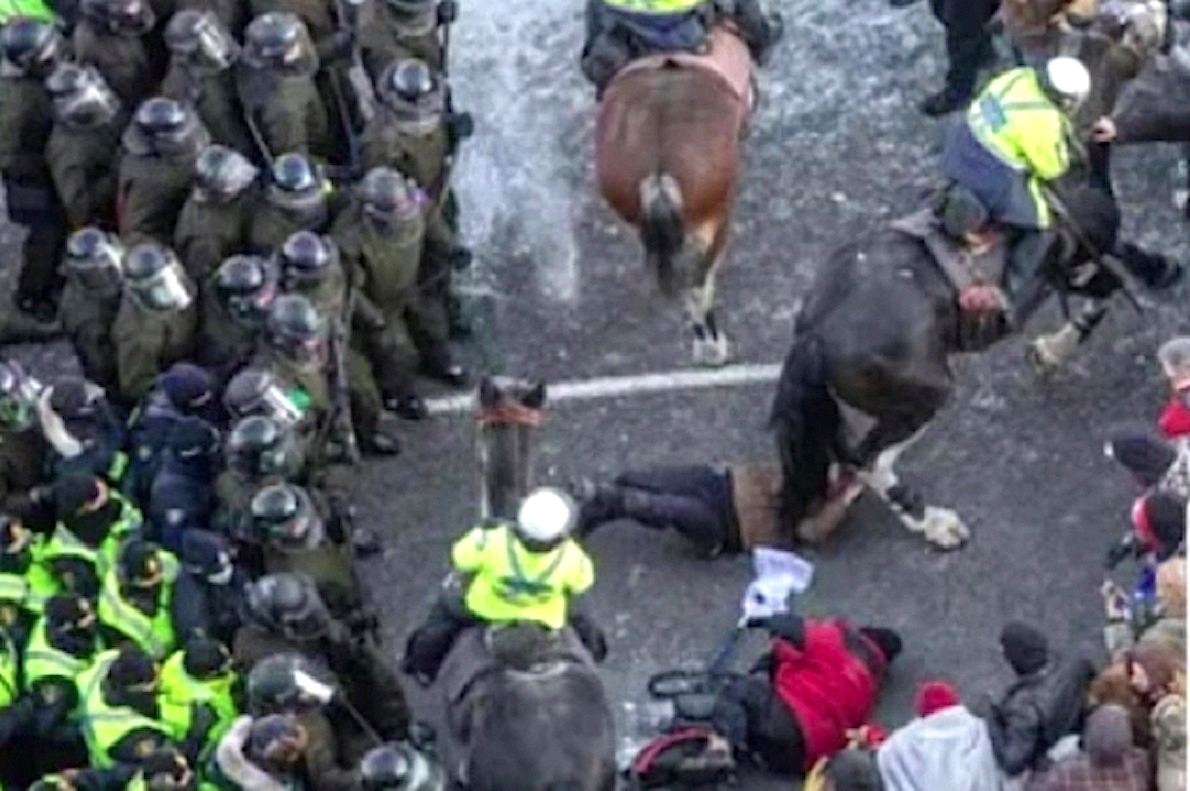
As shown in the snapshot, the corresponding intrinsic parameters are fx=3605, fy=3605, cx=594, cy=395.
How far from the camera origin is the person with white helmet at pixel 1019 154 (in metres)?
13.3

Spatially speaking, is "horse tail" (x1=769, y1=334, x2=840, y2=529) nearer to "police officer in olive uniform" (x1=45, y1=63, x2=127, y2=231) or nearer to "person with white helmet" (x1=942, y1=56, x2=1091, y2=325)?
"person with white helmet" (x1=942, y1=56, x2=1091, y2=325)

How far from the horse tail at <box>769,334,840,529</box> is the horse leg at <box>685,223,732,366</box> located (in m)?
0.85

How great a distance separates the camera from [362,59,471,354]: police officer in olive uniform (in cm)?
1394

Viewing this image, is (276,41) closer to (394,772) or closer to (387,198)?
(387,198)

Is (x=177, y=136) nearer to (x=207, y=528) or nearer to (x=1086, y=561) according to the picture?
(x=207, y=528)

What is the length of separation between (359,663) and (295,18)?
3053 millimetres

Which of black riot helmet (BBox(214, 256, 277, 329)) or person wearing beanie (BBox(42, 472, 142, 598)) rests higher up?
black riot helmet (BBox(214, 256, 277, 329))

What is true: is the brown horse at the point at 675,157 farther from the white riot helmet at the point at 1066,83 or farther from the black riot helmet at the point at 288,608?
the black riot helmet at the point at 288,608

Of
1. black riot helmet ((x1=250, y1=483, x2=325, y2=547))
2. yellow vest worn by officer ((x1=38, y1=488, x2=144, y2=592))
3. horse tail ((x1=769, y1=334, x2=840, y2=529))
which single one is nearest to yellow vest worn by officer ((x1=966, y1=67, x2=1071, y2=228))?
horse tail ((x1=769, y1=334, x2=840, y2=529))

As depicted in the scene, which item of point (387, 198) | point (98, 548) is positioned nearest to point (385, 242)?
point (387, 198)

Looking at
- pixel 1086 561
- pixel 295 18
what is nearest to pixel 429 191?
pixel 295 18

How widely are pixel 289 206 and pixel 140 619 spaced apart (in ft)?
6.85

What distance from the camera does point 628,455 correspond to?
14523 millimetres

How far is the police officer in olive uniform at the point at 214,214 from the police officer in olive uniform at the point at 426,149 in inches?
22.0
